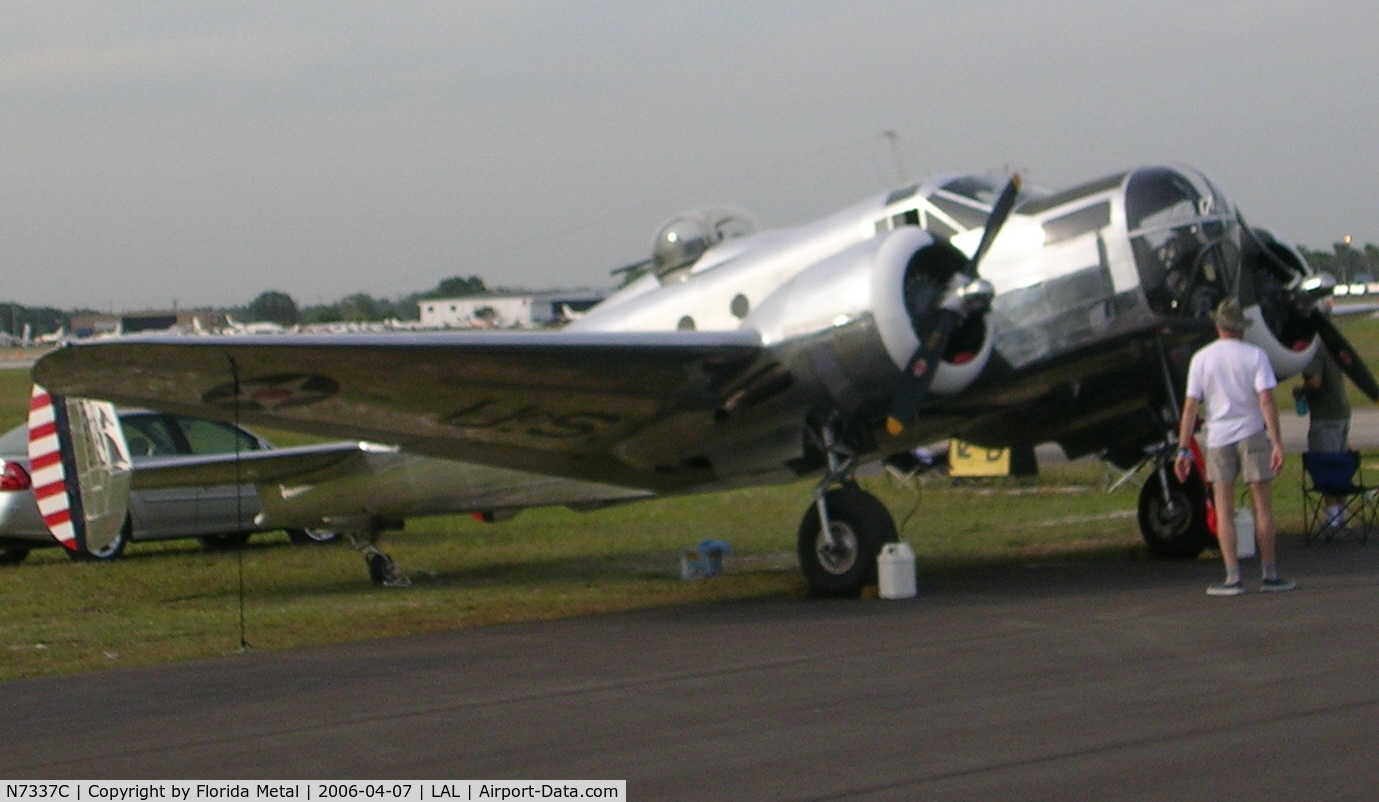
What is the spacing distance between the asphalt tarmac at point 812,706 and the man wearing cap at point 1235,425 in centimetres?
30

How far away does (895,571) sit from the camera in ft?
34.8

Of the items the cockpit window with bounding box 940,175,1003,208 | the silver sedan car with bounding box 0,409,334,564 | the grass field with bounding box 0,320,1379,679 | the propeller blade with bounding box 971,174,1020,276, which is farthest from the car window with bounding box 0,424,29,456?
the propeller blade with bounding box 971,174,1020,276

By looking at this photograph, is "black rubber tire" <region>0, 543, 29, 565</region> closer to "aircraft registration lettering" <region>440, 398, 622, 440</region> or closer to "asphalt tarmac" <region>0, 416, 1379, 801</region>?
"aircraft registration lettering" <region>440, 398, 622, 440</region>

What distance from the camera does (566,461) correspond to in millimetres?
12453

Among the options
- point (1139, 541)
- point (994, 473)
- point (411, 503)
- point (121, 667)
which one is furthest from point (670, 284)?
point (994, 473)

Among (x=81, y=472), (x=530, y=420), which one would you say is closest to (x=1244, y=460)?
(x=530, y=420)

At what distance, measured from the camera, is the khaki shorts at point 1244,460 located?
31.2ft

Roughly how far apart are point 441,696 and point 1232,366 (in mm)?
5094

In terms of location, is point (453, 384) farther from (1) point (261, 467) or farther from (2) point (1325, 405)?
(2) point (1325, 405)

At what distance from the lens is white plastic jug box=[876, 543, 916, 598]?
10.6 metres

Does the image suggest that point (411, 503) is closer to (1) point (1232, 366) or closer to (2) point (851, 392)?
(2) point (851, 392)

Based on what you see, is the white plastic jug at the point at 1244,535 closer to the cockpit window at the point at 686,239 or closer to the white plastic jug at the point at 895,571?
the white plastic jug at the point at 895,571

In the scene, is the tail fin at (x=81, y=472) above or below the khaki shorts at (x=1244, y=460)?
above
